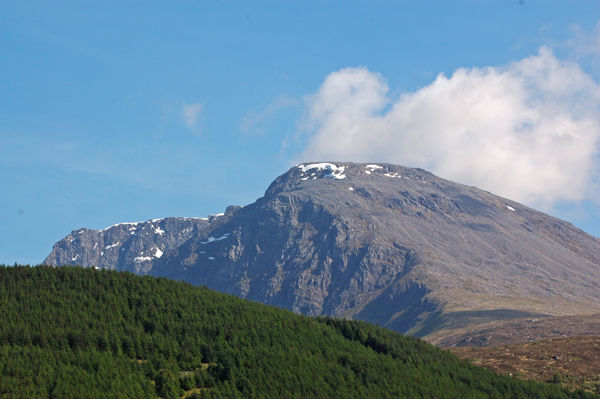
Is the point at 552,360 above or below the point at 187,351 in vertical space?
below

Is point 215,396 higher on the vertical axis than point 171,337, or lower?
lower

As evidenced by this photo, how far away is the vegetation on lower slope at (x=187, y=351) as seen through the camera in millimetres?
82812

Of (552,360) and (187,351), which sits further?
(552,360)

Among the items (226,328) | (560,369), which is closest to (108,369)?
(226,328)

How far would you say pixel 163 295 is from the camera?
387 ft

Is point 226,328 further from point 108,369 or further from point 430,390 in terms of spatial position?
point 430,390

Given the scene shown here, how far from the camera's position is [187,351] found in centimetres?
9569

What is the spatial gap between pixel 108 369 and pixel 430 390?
146 feet

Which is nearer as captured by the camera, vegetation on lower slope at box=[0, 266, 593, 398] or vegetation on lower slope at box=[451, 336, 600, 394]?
→ vegetation on lower slope at box=[0, 266, 593, 398]

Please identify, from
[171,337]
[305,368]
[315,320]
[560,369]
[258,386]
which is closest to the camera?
[258,386]

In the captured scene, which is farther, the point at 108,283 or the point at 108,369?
the point at 108,283

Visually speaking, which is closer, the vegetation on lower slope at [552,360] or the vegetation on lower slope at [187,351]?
the vegetation on lower slope at [187,351]

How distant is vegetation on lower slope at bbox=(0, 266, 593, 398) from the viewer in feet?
272

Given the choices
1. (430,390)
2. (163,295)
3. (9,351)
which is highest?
(163,295)
